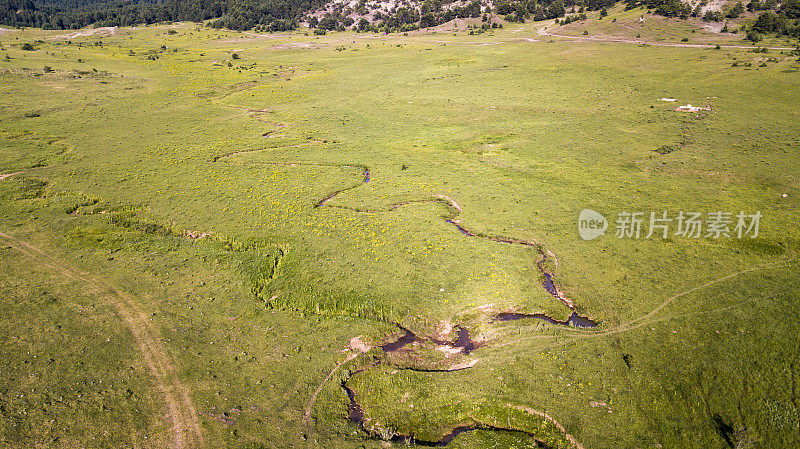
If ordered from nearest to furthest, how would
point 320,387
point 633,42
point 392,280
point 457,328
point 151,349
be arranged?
point 320,387, point 151,349, point 457,328, point 392,280, point 633,42

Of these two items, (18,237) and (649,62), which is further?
(649,62)

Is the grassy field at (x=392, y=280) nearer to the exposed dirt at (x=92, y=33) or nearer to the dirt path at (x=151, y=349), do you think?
the dirt path at (x=151, y=349)

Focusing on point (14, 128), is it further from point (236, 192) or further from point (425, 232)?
point (425, 232)

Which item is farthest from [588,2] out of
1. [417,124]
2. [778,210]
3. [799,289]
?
[799,289]

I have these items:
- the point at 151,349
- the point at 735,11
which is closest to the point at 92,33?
the point at 151,349

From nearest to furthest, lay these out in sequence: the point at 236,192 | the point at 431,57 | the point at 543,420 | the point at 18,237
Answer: the point at 543,420 < the point at 18,237 < the point at 236,192 < the point at 431,57

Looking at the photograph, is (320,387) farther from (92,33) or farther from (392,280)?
(92,33)

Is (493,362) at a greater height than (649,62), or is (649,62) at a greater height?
(649,62)

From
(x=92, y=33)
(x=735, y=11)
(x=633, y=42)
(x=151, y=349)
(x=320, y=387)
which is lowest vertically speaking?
(x=320, y=387)
